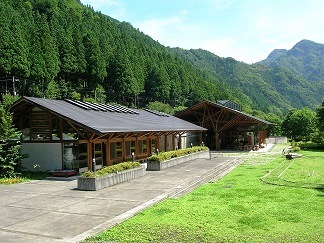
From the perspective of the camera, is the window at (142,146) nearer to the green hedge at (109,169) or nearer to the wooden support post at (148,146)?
the wooden support post at (148,146)

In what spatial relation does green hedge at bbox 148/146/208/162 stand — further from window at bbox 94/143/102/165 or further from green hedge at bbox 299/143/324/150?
green hedge at bbox 299/143/324/150

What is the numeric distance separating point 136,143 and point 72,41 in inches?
1315

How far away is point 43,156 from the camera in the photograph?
1798 cm

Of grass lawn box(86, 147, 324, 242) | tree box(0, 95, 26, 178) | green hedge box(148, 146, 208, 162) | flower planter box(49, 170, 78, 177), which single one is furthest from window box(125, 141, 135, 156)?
grass lawn box(86, 147, 324, 242)

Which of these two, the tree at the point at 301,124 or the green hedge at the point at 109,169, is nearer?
the green hedge at the point at 109,169

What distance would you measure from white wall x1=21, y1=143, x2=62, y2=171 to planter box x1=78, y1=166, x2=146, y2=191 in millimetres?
4196

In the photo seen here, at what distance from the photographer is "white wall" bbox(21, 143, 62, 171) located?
17.7 m

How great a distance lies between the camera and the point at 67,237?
7.66 metres

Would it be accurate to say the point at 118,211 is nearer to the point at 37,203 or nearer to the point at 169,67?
the point at 37,203

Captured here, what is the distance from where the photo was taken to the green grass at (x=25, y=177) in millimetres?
15414

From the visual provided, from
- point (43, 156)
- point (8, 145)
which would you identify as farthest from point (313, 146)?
point (8, 145)

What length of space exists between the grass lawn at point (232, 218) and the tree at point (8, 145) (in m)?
9.30

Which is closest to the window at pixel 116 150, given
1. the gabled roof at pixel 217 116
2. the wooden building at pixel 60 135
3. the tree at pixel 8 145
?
the wooden building at pixel 60 135

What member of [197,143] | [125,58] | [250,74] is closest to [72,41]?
[125,58]
